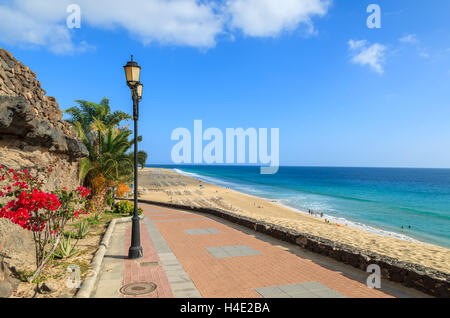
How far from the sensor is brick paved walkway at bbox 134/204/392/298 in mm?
5426

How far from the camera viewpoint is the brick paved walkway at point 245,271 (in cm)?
543

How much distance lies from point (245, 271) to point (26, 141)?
27.6 feet

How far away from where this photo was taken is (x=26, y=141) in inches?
355

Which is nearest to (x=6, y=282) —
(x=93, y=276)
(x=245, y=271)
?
(x=93, y=276)

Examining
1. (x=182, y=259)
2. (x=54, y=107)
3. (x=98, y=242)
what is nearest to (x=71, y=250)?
(x=98, y=242)

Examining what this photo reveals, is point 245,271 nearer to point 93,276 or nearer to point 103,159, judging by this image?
point 93,276

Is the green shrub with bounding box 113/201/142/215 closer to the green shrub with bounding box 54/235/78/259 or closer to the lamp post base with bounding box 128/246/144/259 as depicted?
the green shrub with bounding box 54/235/78/259

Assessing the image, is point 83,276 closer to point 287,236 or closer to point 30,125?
point 30,125

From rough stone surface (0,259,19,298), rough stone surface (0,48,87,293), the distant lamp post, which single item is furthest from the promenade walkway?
rough stone surface (0,48,87,293)

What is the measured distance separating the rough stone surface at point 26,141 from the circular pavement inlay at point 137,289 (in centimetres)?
204

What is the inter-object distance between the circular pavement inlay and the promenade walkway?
6cm

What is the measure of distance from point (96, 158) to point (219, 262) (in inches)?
448

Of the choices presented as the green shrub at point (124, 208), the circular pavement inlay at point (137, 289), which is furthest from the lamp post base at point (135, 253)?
the green shrub at point (124, 208)
